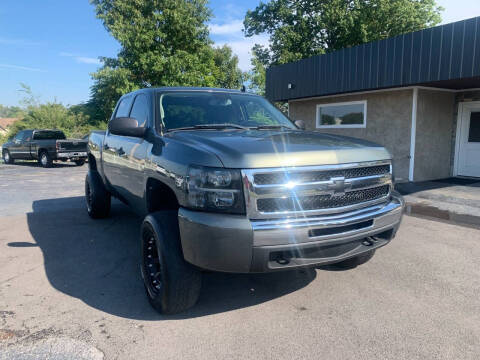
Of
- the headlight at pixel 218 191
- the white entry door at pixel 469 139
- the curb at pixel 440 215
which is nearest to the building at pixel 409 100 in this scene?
the white entry door at pixel 469 139

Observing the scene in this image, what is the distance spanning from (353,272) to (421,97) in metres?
7.95

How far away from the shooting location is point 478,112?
10578mm

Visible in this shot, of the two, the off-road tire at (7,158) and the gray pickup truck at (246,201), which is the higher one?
the gray pickup truck at (246,201)

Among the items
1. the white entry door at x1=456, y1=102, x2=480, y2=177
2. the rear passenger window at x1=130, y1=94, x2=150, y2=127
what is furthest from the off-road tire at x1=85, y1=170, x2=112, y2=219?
the white entry door at x1=456, y1=102, x2=480, y2=177

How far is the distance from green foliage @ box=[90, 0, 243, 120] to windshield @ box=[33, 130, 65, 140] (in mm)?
5603

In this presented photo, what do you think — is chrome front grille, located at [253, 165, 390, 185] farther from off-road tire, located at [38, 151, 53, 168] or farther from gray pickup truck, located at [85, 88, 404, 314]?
off-road tire, located at [38, 151, 53, 168]

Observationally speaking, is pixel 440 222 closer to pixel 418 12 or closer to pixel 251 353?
pixel 251 353

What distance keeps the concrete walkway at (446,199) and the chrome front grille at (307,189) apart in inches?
166

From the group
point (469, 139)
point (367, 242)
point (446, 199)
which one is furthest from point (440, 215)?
point (469, 139)

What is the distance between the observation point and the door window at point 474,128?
34.8ft

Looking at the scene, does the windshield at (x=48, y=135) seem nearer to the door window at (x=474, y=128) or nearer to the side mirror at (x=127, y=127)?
the side mirror at (x=127, y=127)

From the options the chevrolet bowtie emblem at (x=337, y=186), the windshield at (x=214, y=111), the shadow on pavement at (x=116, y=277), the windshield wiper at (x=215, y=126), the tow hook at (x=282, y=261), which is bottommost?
the shadow on pavement at (x=116, y=277)

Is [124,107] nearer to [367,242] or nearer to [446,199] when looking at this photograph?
[367,242]

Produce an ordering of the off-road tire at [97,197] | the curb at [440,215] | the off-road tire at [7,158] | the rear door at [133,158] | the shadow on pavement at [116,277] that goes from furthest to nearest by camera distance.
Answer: the off-road tire at [7,158], the curb at [440,215], the off-road tire at [97,197], the rear door at [133,158], the shadow on pavement at [116,277]
